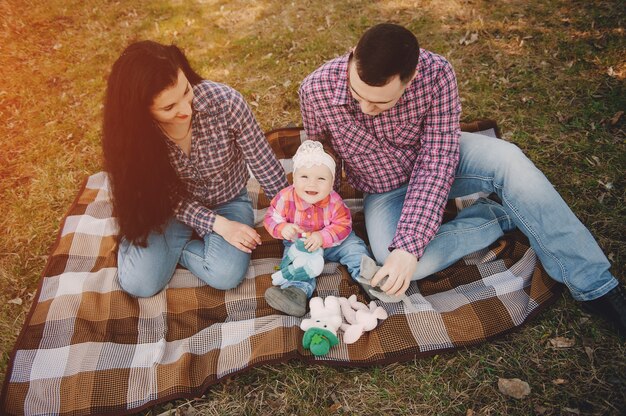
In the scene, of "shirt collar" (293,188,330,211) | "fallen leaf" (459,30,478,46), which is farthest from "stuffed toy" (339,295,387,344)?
"fallen leaf" (459,30,478,46)

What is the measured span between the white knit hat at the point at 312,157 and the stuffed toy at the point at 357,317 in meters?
0.94

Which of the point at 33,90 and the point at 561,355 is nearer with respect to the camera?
the point at 561,355

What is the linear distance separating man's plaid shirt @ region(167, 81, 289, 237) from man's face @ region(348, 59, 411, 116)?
0.87m

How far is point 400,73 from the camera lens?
248 cm

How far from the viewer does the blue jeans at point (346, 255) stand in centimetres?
321

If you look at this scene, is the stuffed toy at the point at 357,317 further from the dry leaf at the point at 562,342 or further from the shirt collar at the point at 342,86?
the shirt collar at the point at 342,86

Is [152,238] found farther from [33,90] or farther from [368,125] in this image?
[33,90]

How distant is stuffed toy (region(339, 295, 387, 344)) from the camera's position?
9.58 ft

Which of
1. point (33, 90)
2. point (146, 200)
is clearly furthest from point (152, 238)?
point (33, 90)

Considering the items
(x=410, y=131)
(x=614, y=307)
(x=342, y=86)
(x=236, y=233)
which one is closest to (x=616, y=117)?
(x=614, y=307)

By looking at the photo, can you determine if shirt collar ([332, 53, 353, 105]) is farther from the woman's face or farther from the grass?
the grass

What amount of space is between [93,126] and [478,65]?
4.53m

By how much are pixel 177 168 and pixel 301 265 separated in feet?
3.73

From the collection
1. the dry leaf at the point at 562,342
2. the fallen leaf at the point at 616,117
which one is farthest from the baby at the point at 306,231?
the fallen leaf at the point at 616,117
